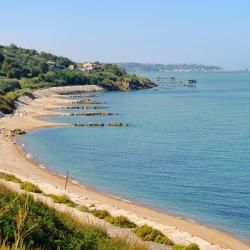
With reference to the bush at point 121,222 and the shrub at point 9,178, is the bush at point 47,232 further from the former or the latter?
the shrub at point 9,178

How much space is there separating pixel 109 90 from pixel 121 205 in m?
152

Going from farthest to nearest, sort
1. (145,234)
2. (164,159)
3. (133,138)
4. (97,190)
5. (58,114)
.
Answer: (58,114) → (133,138) → (164,159) → (97,190) → (145,234)

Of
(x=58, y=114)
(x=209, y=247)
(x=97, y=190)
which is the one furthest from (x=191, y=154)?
(x=58, y=114)

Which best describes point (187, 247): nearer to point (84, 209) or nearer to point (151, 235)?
point (151, 235)

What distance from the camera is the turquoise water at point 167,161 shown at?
32438 millimetres

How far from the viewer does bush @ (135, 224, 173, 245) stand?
2211 centimetres

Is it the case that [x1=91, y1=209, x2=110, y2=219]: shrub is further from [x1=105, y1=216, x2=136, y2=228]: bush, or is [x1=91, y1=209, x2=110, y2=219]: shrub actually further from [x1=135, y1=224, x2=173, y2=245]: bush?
[x1=135, y1=224, x2=173, y2=245]: bush

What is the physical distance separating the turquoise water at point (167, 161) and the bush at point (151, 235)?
581 centimetres

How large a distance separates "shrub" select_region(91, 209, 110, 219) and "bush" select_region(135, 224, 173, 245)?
10.3 ft

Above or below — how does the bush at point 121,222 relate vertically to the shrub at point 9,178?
above

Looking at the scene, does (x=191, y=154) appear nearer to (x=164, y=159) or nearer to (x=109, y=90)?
(x=164, y=159)

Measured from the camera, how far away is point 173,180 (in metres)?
39.1

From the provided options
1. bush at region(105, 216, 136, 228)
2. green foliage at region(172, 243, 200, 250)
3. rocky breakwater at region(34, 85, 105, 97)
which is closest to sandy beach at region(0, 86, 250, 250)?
bush at region(105, 216, 136, 228)

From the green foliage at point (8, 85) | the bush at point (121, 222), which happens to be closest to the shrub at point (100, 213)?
the bush at point (121, 222)
